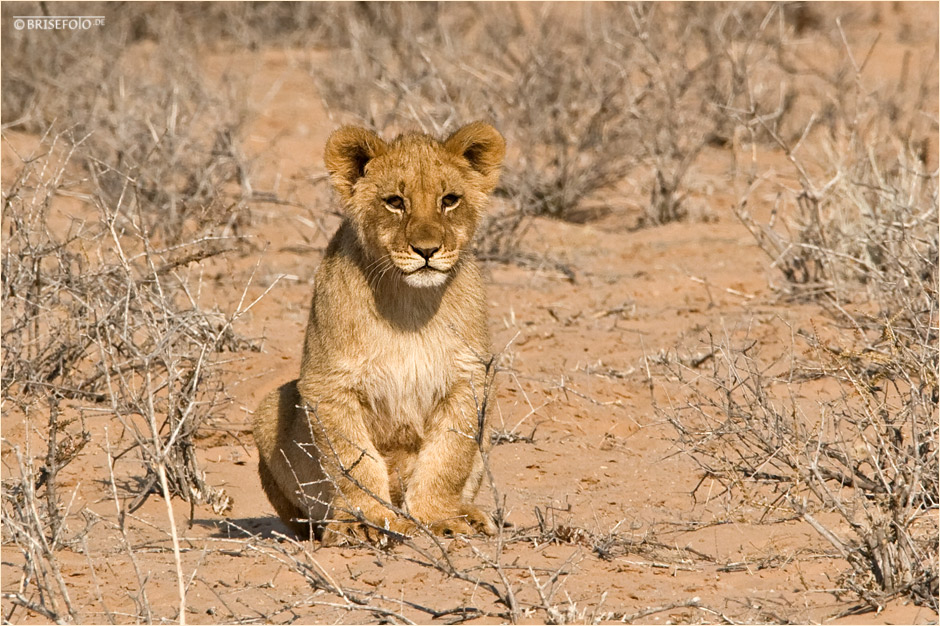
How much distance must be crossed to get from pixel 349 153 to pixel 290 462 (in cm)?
132

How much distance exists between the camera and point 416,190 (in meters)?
5.29

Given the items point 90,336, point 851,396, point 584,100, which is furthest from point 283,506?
point 584,100

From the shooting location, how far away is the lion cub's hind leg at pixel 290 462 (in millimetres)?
5484

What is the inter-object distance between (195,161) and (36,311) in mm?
4649

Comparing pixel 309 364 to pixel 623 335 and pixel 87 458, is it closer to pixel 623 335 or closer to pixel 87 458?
pixel 87 458

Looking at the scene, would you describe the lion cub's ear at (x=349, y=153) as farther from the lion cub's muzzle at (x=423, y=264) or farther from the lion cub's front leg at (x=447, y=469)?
the lion cub's front leg at (x=447, y=469)

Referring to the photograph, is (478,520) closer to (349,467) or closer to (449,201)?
(349,467)

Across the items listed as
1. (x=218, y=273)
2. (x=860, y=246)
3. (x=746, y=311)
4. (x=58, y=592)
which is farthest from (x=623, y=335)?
(x=58, y=592)

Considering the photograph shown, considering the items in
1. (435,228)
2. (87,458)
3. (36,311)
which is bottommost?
(87,458)

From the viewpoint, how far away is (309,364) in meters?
5.41

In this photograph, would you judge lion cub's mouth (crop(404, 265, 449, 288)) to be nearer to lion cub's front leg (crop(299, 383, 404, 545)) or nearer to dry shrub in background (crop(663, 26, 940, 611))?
lion cub's front leg (crop(299, 383, 404, 545))

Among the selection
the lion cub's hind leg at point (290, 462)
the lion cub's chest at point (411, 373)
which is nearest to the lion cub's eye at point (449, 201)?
the lion cub's chest at point (411, 373)

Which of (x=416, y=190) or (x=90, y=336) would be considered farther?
(x=90, y=336)

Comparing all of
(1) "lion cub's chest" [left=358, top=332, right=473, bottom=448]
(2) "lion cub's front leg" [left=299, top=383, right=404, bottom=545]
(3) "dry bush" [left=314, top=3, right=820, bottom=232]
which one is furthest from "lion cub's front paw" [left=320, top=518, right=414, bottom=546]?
(3) "dry bush" [left=314, top=3, right=820, bottom=232]
